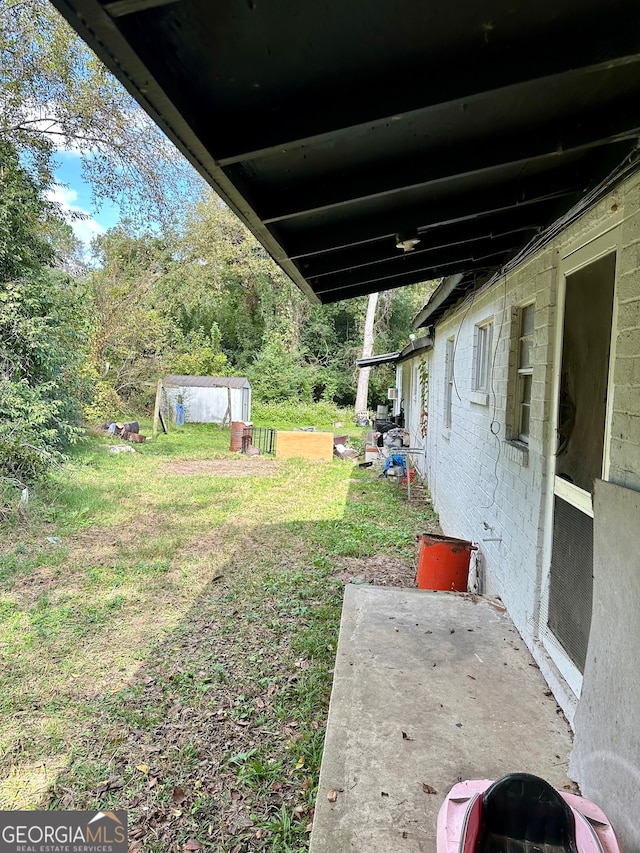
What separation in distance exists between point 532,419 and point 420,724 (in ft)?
5.93

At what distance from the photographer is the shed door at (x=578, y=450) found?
7.66 feet

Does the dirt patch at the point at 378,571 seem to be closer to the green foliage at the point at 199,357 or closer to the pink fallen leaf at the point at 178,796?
the pink fallen leaf at the point at 178,796

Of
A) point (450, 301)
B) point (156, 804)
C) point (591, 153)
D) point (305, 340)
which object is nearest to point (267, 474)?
point (450, 301)

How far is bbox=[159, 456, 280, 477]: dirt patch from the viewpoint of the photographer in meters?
10.5

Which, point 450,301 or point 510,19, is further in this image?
point 450,301

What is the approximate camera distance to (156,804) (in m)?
2.38

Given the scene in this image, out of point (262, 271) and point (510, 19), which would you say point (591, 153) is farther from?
point (262, 271)

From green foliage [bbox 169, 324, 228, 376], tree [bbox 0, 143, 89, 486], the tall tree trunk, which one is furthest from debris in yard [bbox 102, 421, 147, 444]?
the tall tree trunk

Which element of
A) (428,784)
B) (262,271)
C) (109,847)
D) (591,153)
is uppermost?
(262,271)

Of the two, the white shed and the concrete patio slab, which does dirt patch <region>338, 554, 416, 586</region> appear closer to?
the concrete patio slab

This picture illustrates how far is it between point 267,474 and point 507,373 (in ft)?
24.6

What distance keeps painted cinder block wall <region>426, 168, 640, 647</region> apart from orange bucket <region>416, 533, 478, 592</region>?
0.18m

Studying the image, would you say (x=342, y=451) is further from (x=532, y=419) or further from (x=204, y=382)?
(x=532, y=419)

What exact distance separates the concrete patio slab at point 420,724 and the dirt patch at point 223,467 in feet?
24.7
